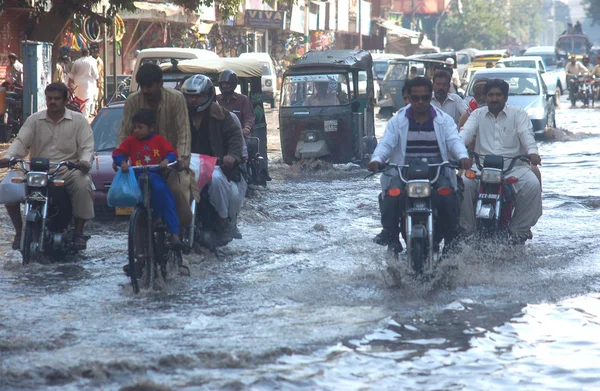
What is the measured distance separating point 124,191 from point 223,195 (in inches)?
65.1

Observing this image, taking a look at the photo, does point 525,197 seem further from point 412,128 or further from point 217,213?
point 217,213

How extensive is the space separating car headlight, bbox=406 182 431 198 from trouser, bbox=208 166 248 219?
1981mm

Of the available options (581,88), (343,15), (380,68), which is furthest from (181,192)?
(343,15)

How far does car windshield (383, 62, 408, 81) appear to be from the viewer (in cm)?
3281

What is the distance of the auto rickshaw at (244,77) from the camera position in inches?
551

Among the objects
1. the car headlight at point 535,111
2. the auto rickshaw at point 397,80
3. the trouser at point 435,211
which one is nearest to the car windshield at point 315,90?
the car headlight at point 535,111

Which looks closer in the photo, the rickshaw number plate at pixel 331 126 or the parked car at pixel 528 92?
the rickshaw number plate at pixel 331 126

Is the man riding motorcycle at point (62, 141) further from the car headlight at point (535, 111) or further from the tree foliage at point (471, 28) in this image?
the tree foliage at point (471, 28)

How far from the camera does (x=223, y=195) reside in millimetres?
8891

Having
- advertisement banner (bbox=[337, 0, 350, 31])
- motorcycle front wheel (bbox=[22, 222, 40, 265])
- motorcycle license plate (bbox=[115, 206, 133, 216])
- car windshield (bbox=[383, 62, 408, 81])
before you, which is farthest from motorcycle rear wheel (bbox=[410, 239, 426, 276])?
advertisement banner (bbox=[337, 0, 350, 31])

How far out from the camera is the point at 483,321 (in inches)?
262

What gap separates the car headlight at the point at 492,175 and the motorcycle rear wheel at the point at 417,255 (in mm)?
1464

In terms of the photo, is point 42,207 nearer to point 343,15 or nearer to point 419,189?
point 419,189

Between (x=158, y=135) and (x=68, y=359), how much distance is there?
8.03ft
